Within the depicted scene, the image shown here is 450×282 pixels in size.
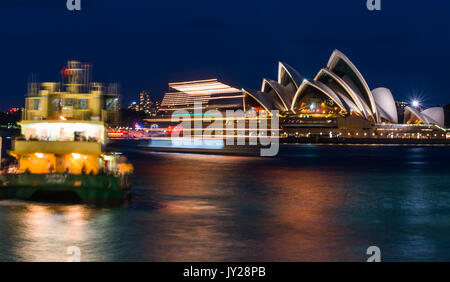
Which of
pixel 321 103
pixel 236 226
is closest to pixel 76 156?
pixel 236 226

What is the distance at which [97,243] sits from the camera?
15.6 m

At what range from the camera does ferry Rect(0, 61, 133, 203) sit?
73.0ft

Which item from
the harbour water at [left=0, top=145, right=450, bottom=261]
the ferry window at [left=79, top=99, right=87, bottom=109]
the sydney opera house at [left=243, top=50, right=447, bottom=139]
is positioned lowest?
the harbour water at [left=0, top=145, right=450, bottom=261]

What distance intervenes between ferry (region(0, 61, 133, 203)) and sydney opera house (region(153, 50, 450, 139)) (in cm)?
9899

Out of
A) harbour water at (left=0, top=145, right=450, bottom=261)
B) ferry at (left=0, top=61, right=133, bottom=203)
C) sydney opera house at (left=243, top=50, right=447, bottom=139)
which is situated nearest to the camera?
harbour water at (left=0, top=145, right=450, bottom=261)

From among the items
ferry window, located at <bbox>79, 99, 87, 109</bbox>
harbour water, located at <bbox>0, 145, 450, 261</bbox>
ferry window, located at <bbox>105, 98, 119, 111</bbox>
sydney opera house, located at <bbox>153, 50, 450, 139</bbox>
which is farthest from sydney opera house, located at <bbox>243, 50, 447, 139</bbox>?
ferry window, located at <bbox>79, 99, 87, 109</bbox>

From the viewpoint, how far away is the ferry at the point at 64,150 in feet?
73.0

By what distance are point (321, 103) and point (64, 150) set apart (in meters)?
118

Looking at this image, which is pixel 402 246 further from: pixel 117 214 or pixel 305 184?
pixel 305 184

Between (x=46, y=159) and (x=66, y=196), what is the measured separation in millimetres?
1830

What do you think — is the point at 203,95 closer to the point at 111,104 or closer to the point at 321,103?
the point at 321,103

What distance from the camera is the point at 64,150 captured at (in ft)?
74.0

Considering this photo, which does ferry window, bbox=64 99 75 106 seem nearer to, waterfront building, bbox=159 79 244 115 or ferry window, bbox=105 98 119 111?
ferry window, bbox=105 98 119 111
